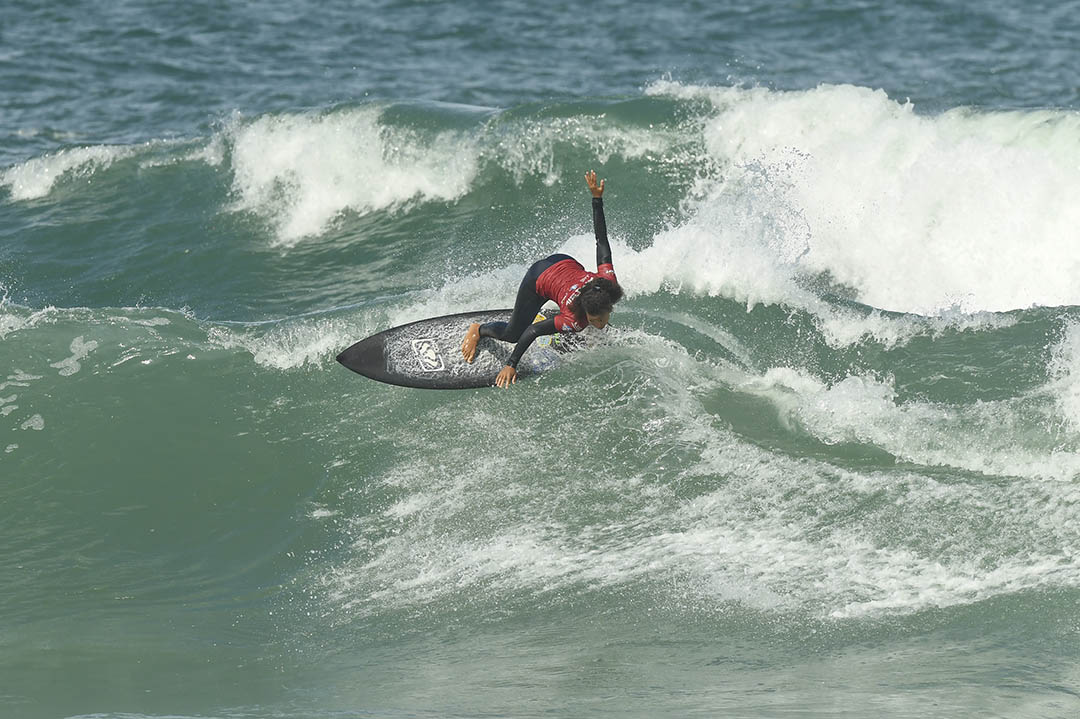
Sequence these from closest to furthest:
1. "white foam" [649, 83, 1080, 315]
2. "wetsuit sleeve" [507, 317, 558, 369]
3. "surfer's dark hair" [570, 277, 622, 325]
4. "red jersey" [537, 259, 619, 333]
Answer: "surfer's dark hair" [570, 277, 622, 325] < "red jersey" [537, 259, 619, 333] < "wetsuit sleeve" [507, 317, 558, 369] < "white foam" [649, 83, 1080, 315]

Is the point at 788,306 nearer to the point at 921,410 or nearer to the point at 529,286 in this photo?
the point at 921,410

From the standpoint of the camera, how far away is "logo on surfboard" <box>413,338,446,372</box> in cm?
889

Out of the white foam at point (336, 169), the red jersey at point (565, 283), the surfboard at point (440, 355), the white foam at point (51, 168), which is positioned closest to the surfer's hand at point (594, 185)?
the red jersey at point (565, 283)

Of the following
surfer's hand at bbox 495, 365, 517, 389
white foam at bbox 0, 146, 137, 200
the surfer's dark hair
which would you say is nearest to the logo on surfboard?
surfer's hand at bbox 495, 365, 517, 389

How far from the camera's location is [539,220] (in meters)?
12.7

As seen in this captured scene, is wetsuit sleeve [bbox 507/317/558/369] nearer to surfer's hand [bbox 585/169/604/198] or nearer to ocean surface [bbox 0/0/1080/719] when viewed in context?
ocean surface [bbox 0/0/1080/719]

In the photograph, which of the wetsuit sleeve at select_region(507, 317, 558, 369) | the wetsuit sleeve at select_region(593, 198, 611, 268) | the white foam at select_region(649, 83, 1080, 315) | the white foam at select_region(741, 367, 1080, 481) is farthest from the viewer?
the white foam at select_region(649, 83, 1080, 315)

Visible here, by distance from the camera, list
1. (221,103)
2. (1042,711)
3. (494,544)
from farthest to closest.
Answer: (221,103) < (494,544) < (1042,711)

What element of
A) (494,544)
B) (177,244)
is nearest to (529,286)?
(494,544)

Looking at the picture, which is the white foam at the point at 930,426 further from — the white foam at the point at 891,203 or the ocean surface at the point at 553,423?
the white foam at the point at 891,203

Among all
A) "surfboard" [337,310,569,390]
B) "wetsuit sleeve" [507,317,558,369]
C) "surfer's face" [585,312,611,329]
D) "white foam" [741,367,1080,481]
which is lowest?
"white foam" [741,367,1080,481]

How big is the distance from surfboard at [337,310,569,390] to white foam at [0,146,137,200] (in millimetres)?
7115

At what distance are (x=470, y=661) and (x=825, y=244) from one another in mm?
6691

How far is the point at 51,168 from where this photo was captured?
47.9 feet
